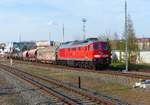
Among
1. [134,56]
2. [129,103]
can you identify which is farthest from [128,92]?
[134,56]

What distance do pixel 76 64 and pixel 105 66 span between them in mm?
7478

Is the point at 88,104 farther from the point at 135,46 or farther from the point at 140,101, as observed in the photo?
the point at 135,46

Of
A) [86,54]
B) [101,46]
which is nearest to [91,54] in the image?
[101,46]

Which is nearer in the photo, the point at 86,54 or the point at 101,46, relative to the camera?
the point at 101,46

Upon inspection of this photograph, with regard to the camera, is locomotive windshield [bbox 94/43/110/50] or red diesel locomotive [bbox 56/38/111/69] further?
locomotive windshield [bbox 94/43/110/50]

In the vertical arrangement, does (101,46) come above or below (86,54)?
above

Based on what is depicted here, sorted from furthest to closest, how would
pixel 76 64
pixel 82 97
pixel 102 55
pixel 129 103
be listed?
1. pixel 76 64
2. pixel 102 55
3. pixel 82 97
4. pixel 129 103

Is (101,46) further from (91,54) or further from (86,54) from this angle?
(86,54)

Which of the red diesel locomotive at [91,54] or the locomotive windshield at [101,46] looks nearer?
the red diesel locomotive at [91,54]

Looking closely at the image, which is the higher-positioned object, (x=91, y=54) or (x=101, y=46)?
(x=101, y=46)

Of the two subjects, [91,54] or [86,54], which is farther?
[86,54]

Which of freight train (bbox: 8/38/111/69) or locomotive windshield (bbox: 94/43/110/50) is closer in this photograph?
freight train (bbox: 8/38/111/69)

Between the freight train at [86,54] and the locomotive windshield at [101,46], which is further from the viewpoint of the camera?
the locomotive windshield at [101,46]

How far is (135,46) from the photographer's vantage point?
188ft
